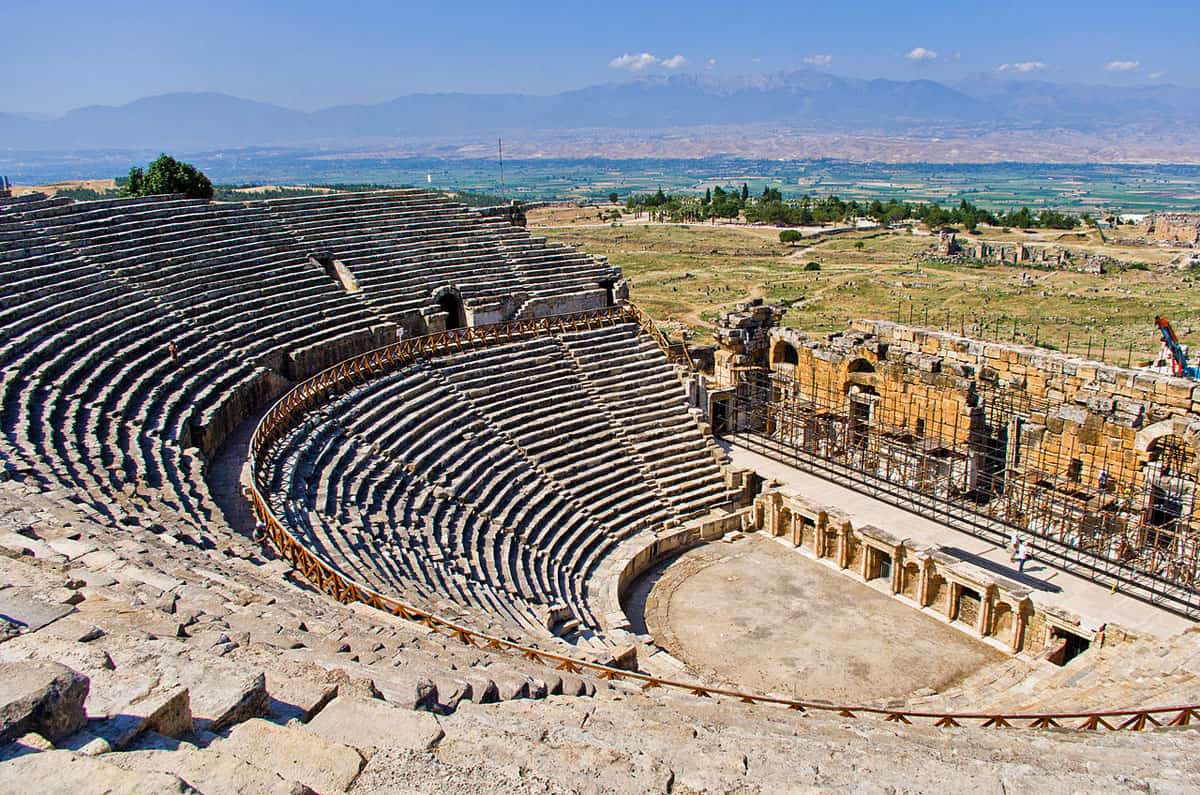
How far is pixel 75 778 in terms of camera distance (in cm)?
430

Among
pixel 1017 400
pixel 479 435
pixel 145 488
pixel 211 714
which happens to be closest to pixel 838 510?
pixel 1017 400

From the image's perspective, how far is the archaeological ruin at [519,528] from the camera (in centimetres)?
638

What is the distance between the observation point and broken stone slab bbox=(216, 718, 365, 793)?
5098 mm

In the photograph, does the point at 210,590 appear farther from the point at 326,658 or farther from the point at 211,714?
the point at 211,714

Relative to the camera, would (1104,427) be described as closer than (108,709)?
No

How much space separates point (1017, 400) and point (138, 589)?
2209 centimetres

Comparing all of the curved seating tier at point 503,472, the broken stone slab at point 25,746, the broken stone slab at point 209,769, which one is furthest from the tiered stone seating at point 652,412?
the broken stone slab at point 25,746

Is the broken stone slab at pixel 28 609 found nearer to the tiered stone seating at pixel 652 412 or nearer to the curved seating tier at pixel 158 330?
the curved seating tier at pixel 158 330

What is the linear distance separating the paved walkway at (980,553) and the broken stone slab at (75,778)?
17.2 metres

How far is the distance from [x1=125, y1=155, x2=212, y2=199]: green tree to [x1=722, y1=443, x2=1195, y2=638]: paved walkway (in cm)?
2931

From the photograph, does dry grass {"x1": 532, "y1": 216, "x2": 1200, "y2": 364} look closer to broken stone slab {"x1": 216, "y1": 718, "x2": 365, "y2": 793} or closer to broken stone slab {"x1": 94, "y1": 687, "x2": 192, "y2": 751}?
broken stone slab {"x1": 216, "y1": 718, "x2": 365, "y2": 793}

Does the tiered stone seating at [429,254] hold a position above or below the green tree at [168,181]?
below

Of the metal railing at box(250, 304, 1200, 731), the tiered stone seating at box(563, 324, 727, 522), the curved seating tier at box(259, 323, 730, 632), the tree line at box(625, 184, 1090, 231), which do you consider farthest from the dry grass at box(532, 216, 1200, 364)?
the curved seating tier at box(259, 323, 730, 632)

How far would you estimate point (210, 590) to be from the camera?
9773mm
